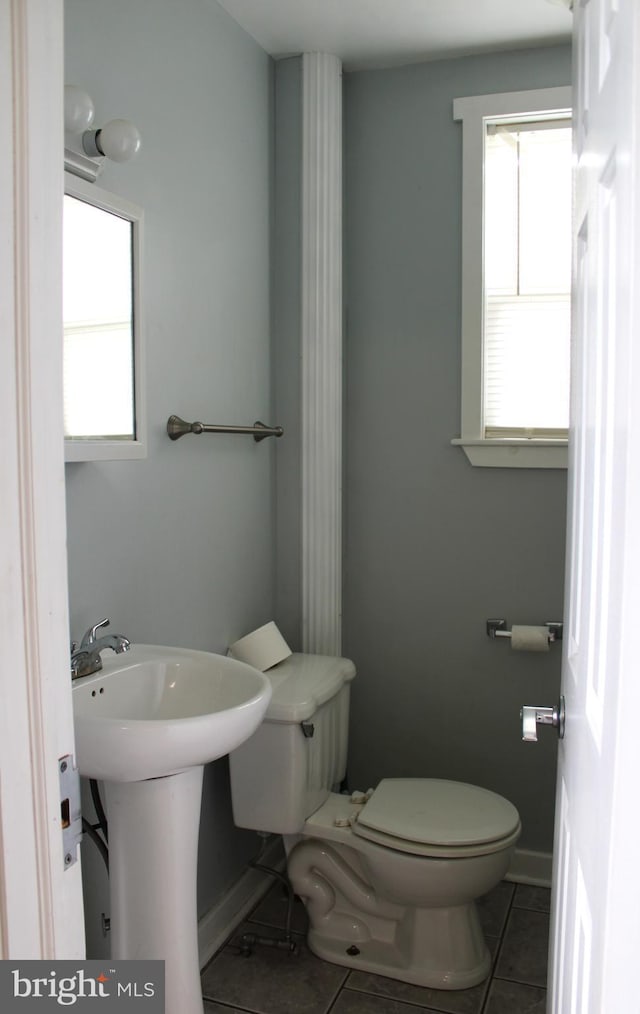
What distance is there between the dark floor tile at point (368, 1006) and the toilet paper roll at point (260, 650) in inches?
34.0

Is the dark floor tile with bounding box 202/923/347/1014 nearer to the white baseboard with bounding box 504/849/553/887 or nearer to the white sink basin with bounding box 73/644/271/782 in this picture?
the white baseboard with bounding box 504/849/553/887

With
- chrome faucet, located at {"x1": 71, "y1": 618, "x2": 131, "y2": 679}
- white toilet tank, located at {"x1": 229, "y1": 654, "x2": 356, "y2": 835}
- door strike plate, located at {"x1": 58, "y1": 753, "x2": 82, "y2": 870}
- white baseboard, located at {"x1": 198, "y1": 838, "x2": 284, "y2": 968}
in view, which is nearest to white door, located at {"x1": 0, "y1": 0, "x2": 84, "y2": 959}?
door strike plate, located at {"x1": 58, "y1": 753, "x2": 82, "y2": 870}

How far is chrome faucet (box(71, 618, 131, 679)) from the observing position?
1.70 metres

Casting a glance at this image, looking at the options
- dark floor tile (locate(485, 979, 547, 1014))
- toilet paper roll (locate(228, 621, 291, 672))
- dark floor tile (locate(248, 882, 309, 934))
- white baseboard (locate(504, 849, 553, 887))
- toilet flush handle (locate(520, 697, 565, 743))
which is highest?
toilet flush handle (locate(520, 697, 565, 743))

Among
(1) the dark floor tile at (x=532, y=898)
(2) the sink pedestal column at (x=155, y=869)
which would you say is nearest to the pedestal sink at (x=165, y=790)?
(2) the sink pedestal column at (x=155, y=869)

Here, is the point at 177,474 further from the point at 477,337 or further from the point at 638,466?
the point at 638,466

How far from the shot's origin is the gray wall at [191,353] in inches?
73.8

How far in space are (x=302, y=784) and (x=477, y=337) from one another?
1.42m

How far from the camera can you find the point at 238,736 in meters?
1.61

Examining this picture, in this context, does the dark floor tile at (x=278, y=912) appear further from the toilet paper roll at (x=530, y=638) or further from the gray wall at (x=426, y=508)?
the toilet paper roll at (x=530, y=638)

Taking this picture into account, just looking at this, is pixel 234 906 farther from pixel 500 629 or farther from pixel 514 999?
pixel 500 629

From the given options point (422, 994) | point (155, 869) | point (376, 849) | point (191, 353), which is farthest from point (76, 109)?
point (422, 994)

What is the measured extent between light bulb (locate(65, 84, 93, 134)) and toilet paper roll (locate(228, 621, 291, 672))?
1.43 meters

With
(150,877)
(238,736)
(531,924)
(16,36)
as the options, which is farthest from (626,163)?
(531,924)
